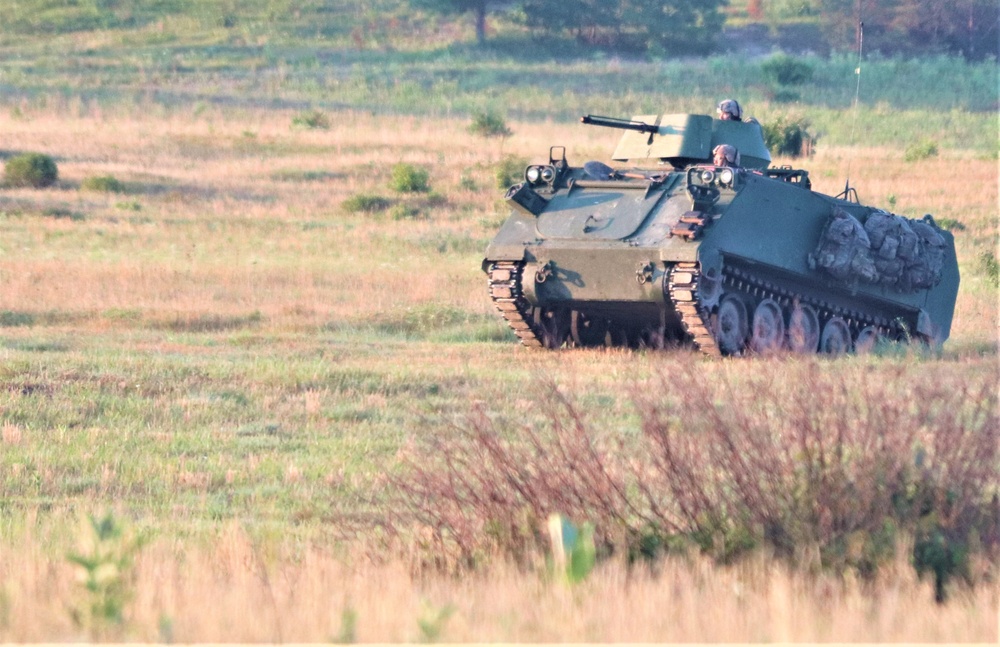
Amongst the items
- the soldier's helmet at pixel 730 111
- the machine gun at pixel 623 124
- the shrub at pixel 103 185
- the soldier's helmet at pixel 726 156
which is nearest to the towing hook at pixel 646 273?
the soldier's helmet at pixel 726 156

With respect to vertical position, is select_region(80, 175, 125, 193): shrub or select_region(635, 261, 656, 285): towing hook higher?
select_region(635, 261, 656, 285): towing hook

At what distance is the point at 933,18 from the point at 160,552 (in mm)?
21117

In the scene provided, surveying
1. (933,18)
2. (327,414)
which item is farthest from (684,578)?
(933,18)

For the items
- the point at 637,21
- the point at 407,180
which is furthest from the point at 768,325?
the point at 637,21

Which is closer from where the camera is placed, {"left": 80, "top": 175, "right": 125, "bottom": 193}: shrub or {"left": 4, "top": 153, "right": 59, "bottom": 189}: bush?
{"left": 80, "top": 175, "right": 125, "bottom": 193}: shrub

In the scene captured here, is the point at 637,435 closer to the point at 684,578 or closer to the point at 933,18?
the point at 684,578

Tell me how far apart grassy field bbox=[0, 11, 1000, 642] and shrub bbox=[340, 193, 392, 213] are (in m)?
0.12

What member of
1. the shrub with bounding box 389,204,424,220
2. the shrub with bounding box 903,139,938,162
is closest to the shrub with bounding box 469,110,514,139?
the shrub with bounding box 903,139,938,162

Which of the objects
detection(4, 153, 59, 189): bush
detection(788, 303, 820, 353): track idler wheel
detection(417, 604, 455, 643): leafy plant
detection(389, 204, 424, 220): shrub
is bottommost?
detection(389, 204, 424, 220): shrub

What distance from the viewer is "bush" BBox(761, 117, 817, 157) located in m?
36.8

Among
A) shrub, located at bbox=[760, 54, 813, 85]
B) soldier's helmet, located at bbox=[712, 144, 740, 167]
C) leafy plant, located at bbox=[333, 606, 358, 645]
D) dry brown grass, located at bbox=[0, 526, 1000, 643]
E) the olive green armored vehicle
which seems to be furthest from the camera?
shrub, located at bbox=[760, 54, 813, 85]

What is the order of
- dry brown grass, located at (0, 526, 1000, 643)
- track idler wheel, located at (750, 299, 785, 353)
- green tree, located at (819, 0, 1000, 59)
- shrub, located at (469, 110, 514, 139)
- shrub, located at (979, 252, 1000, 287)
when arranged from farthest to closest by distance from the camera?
shrub, located at (469, 110, 514, 139) → shrub, located at (979, 252, 1000, 287) → green tree, located at (819, 0, 1000, 59) → track idler wheel, located at (750, 299, 785, 353) → dry brown grass, located at (0, 526, 1000, 643)

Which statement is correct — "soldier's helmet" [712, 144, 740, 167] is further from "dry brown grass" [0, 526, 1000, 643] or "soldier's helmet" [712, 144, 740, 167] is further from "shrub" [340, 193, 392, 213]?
"shrub" [340, 193, 392, 213]

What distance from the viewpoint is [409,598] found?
6.00m
